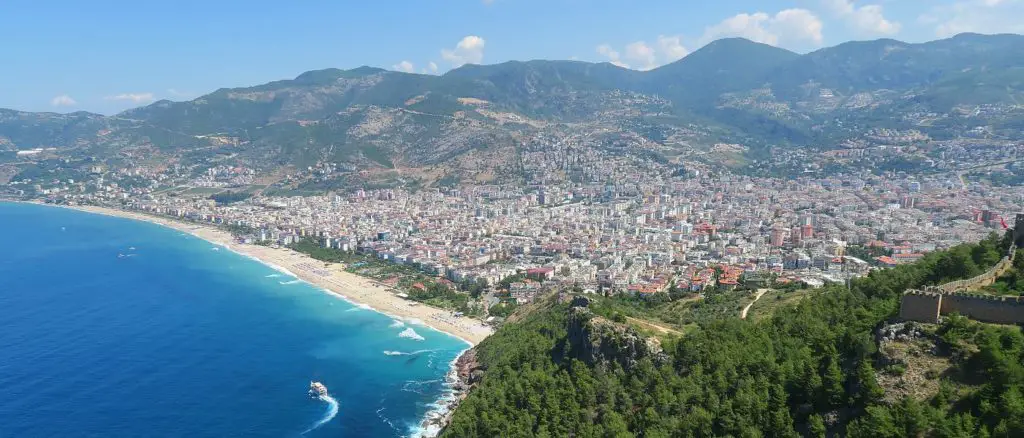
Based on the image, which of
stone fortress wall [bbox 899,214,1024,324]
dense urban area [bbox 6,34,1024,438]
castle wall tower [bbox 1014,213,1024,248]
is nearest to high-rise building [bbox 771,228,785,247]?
dense urban area [bbox 6,34,1024,438]

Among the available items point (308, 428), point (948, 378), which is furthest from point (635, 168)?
point (948, 378)

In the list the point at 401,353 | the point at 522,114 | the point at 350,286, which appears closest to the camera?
the point at 401,353

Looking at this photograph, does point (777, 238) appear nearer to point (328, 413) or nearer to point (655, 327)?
point (655, 327)

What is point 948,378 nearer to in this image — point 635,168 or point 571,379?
point 571,379

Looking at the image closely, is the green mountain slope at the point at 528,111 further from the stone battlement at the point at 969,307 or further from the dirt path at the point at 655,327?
the stone battlement at the point at 969,307

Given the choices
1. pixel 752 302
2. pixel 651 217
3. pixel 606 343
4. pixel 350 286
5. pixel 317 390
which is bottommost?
pixel 350 286

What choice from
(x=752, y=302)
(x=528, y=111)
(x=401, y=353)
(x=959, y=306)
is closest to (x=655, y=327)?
(x=752, y=302)

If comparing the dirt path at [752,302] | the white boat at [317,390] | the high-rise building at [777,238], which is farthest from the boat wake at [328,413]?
the high-rise building at [777,238]
